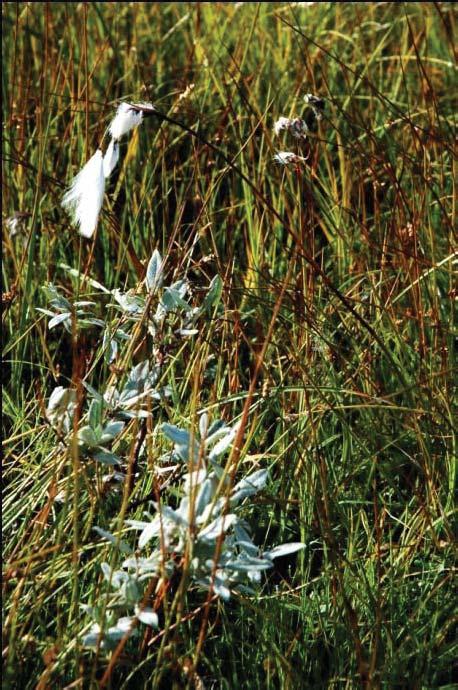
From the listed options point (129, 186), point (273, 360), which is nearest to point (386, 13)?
point (129, 186)

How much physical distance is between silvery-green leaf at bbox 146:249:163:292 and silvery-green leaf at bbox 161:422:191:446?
Result: 25cm

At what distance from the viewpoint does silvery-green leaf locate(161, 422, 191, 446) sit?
1.26m

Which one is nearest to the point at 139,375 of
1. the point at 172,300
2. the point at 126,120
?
the point at 172,300

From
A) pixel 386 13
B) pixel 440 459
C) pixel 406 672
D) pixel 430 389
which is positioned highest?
pixel 386 13

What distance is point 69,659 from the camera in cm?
128

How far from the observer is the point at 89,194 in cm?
137

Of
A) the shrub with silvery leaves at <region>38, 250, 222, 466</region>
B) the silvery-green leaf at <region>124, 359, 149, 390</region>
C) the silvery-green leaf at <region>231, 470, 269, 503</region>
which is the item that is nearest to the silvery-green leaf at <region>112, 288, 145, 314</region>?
the shrub with silvery leaves at <region>38, 250, 222, 466</region>

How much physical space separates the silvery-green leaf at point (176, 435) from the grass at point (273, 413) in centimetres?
4

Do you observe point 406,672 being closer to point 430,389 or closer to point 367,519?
point 367,519

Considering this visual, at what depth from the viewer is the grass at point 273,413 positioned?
1.32 metres

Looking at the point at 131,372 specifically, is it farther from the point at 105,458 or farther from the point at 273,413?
the point at 273,413

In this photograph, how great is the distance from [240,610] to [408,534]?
0.31 metres

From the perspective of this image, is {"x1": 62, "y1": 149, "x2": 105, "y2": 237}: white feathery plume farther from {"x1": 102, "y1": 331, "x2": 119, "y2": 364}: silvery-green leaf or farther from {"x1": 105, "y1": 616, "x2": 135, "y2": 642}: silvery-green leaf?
{"x1": 105, "y1": 616, "x2": 135, "y2": 642}: silvery-green leaf

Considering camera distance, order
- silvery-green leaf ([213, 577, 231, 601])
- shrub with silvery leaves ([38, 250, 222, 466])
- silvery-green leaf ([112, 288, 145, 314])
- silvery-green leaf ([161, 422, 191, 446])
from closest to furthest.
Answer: silvery-green leaf ([213, 577, 231, 601]), silvery-green leaf ([161, 422, 191, 446]), shrub with silvery leaves ([38, 250, 222, 466]), silvery-green leaf ([112, 288, 145, 314])
